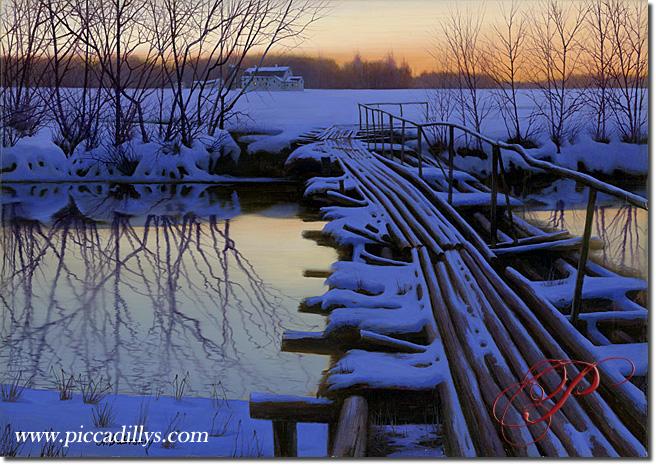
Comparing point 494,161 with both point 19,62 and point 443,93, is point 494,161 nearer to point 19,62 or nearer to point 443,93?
point 443,93

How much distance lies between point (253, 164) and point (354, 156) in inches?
58.9

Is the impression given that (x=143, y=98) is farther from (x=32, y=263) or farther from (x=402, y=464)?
(x=402, y=464)

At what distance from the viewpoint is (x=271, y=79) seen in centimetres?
350

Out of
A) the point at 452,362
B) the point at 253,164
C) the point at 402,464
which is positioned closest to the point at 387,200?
the point at 253,164

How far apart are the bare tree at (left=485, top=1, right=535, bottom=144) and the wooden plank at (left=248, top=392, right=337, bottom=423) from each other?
1677mm

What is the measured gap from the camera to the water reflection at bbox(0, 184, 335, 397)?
2836mm

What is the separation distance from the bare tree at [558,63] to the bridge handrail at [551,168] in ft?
0.76

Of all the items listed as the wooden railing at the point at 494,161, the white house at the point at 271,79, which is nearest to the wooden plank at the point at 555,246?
the wooden railing at the point at 494,161

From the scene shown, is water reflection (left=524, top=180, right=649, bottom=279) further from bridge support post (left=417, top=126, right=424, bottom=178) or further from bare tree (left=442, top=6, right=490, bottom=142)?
bridge support post (left=417, top=126, right=424, bottom=178)

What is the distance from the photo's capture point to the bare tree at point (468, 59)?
3.07 m

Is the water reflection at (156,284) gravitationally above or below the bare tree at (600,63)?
below

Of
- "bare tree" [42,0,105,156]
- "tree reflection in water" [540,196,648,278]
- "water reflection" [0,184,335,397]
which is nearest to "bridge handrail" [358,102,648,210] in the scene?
"tree reflection in water" [540,196,648,278]
